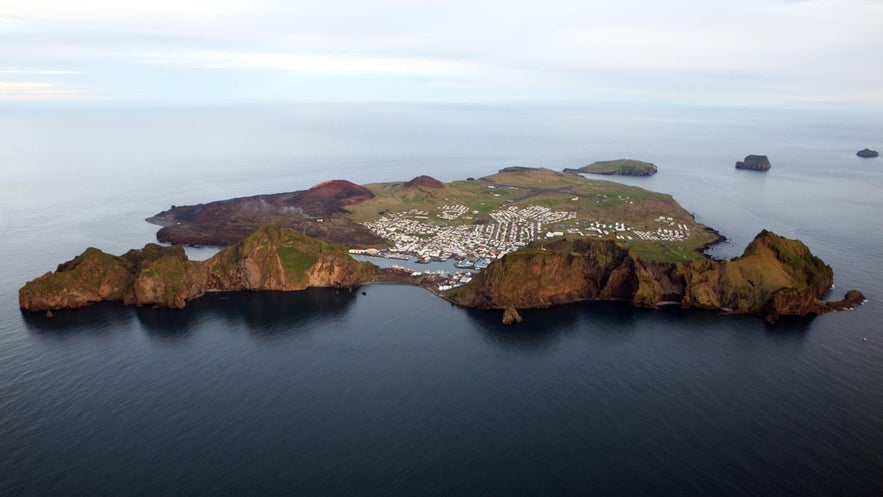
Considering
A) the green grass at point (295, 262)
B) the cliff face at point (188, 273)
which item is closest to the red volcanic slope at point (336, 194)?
the green grass at point (295, 262)

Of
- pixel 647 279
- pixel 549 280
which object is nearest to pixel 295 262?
pixel 549 280

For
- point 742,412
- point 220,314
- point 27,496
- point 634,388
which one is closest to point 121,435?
point 27,496

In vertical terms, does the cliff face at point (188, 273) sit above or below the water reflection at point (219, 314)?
above

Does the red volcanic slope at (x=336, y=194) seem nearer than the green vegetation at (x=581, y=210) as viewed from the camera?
No

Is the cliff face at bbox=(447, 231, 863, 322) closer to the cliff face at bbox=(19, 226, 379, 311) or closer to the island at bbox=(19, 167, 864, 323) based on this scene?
the island at bbox=(19, 167, 864, 323)

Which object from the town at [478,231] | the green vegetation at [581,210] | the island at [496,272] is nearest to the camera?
the island at [496,272]

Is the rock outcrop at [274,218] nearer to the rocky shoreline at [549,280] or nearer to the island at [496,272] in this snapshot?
the island at [496,272]

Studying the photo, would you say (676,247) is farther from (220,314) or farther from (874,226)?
(220,314)

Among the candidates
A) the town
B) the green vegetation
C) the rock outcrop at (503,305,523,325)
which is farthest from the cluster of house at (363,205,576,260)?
the rock outcrop at (503,305,523,325)
